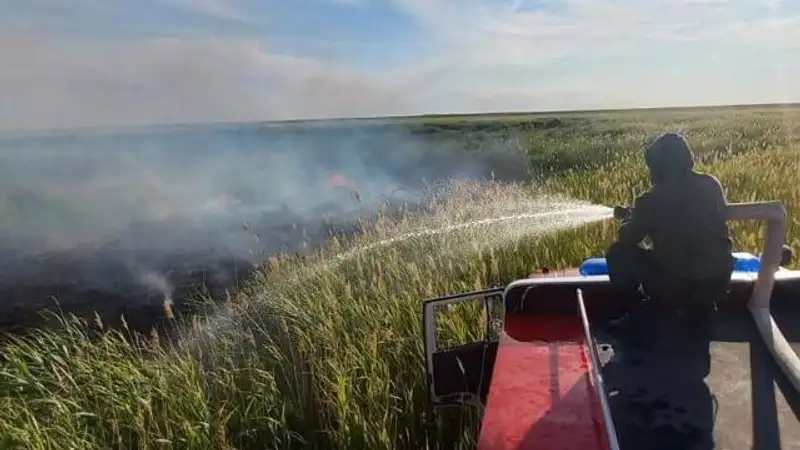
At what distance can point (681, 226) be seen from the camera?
3.24 meters

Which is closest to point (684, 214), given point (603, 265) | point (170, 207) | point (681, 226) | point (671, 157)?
point (681, 226)

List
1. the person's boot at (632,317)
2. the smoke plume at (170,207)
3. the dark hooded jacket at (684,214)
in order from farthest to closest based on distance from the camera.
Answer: the smoke plume at (170,207)
the person's boot at (632,317)
the dark hooded jacket at (684,214)

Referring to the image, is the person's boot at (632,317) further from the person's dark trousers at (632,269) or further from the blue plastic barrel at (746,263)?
the blue plastic barrel at (746,263)

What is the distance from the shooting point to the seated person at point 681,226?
320 centimetres

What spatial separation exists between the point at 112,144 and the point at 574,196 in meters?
32.2

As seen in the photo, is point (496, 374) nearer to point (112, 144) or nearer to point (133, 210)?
point (133, 210)

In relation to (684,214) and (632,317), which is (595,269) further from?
(684,214)

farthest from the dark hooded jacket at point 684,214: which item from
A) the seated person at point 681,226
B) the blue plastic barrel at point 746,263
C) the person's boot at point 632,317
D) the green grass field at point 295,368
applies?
the green grass field at point 295,368

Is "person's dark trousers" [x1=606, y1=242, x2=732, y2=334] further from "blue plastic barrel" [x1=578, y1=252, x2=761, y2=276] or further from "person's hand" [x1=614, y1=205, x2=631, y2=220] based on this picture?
"blue plastic barrel" [x1=578, y1=252, x2=761, y2=276]

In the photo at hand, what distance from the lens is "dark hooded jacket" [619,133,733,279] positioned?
3.20m

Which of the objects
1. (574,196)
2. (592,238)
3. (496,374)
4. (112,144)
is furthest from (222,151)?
(496,374)

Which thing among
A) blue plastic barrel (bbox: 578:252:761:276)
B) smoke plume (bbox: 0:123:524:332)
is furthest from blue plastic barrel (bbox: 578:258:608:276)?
smoke plume (bbox: 0:123:524:332)

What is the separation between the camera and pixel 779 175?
9.45 metres

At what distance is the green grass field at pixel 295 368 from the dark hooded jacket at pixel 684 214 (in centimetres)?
137
